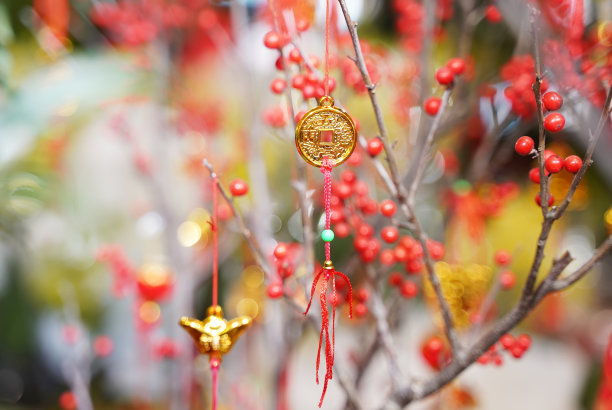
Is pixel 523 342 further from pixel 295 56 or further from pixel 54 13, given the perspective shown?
pixel 54 13

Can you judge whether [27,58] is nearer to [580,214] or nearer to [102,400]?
[102,400]

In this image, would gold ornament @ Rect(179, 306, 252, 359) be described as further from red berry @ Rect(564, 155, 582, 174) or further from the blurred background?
red berry @ Rect(564, 155, 582, 174)

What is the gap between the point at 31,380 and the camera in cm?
147

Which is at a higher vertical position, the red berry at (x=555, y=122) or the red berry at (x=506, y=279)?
the red berry at (x=555, y=122)

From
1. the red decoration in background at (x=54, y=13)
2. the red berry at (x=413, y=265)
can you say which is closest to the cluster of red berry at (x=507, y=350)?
the red berry at (x=413, y=265)

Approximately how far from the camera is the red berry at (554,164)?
371 millimetres

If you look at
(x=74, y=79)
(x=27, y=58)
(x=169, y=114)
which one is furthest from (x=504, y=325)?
(x=27, y=58)

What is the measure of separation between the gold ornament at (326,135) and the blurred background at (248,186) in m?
0.07

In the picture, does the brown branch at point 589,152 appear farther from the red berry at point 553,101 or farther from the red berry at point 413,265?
the red berry at point 413,265

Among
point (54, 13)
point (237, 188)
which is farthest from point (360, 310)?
point (54, 13)

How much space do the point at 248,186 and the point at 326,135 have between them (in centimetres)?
26

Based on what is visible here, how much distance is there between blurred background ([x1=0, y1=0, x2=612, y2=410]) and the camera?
0.63 metres

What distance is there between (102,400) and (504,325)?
1339mm

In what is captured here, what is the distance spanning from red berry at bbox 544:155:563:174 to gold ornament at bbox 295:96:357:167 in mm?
140
